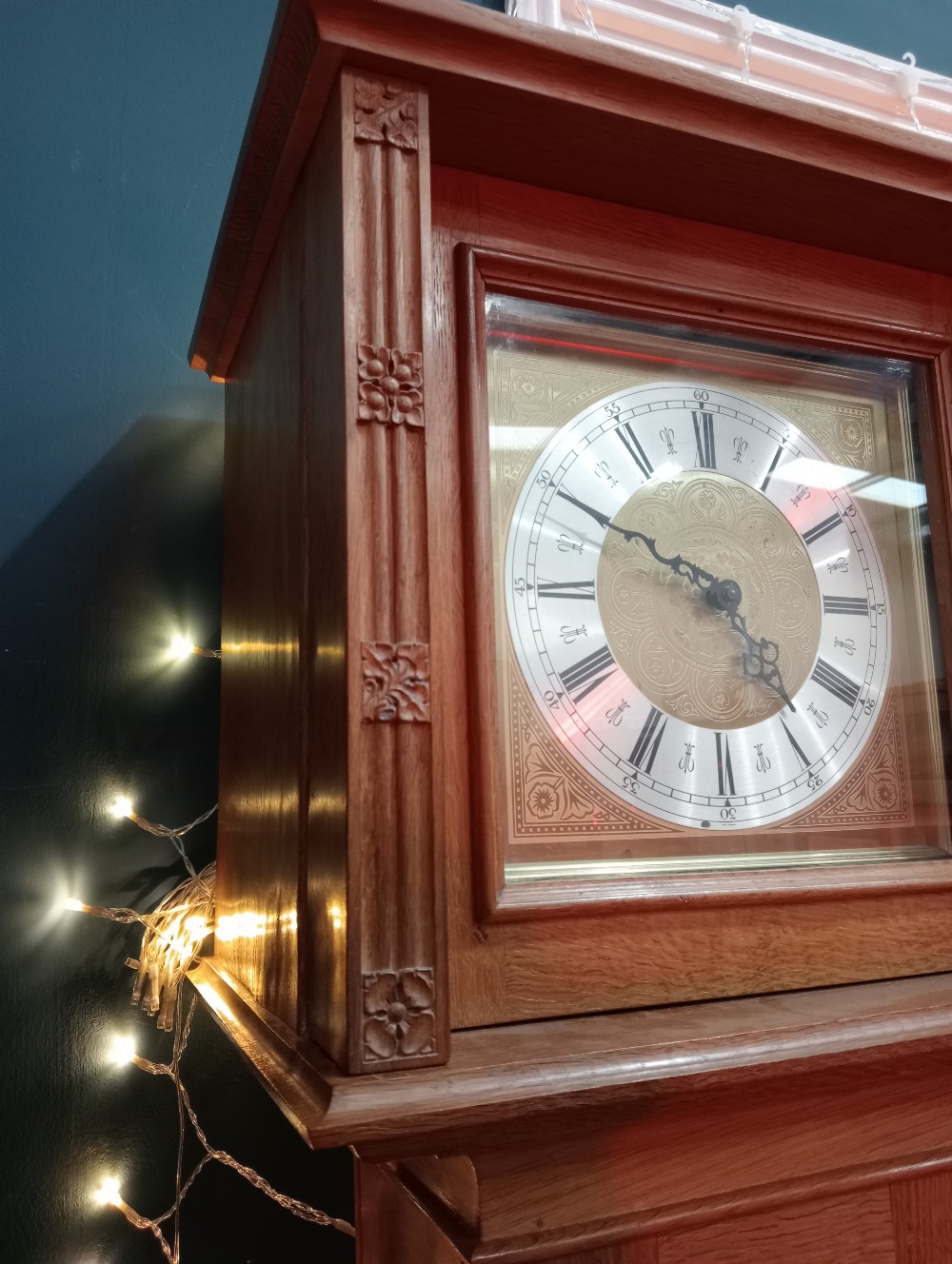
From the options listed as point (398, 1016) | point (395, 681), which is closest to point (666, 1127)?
point (398, 1016)

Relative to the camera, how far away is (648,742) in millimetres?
679

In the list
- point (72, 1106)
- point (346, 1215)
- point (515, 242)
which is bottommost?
point (346, 1215)

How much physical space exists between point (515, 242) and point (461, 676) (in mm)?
295

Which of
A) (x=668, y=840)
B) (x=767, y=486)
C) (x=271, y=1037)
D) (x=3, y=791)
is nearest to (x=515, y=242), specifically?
(x=767, y=486)

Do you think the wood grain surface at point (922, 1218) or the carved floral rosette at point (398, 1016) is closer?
the carved floral rosette at point (398, 1016)

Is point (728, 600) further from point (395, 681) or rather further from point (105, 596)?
point (105, 596)

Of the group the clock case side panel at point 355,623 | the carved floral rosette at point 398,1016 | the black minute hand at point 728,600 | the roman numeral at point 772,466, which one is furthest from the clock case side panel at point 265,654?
the roman numeral at point 772,466

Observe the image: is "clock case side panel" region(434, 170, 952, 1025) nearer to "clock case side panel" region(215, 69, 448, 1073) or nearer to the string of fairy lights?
"clock case side panel" region(215, 69, 448, 1073)

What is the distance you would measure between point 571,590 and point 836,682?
0.23m

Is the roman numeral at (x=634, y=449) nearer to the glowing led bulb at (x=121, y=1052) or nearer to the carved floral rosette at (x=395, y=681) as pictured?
the carved floral rosette at (x=395, y=681)

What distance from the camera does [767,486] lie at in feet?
2.46

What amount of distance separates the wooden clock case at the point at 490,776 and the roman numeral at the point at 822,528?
0.14 m

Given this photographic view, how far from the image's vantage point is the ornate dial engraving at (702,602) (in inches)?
27.0

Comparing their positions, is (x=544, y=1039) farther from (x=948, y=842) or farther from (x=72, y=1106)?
(x=72, y=1106)
